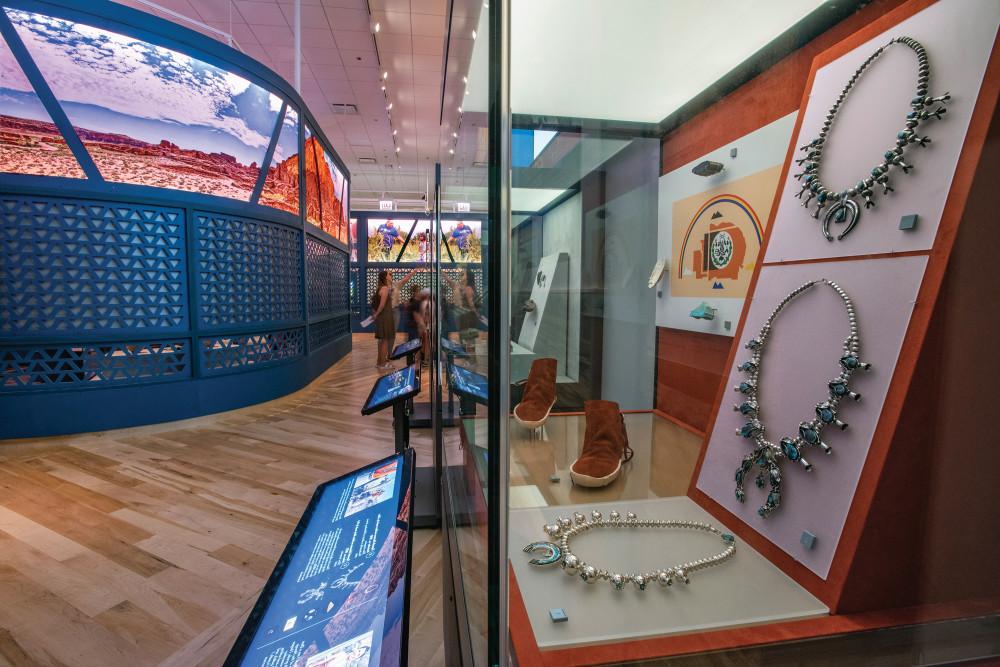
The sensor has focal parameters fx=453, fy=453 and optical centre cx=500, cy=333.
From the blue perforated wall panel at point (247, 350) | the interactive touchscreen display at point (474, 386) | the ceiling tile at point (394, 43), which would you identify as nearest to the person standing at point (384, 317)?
the blue perforated wall panel at point (247, 350)

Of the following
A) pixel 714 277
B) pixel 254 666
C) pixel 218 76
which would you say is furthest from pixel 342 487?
pixel 218 76

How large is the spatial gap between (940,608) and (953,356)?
1.35ft

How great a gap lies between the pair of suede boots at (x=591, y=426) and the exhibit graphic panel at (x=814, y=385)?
22cm

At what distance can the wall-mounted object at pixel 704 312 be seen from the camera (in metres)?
0.82

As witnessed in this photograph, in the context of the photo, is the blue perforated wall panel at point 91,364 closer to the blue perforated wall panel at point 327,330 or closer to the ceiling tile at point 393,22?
the blue perforated wall panel at point 327,330

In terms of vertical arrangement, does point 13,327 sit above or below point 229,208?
below

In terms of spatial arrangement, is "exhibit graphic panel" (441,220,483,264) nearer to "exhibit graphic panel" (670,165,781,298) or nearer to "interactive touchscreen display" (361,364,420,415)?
"exhibit graphic panel" (670,165,781,298)

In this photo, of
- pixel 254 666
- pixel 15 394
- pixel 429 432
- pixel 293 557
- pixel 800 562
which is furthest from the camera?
pixel 429 432

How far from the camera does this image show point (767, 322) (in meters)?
0.85

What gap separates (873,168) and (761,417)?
453mm

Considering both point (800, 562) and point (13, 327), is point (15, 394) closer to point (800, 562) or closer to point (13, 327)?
point (13, 327)

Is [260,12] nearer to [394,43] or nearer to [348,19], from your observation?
[348,19]

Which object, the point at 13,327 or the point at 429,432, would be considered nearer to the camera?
the point at 13,327

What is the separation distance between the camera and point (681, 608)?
0.71 meters
